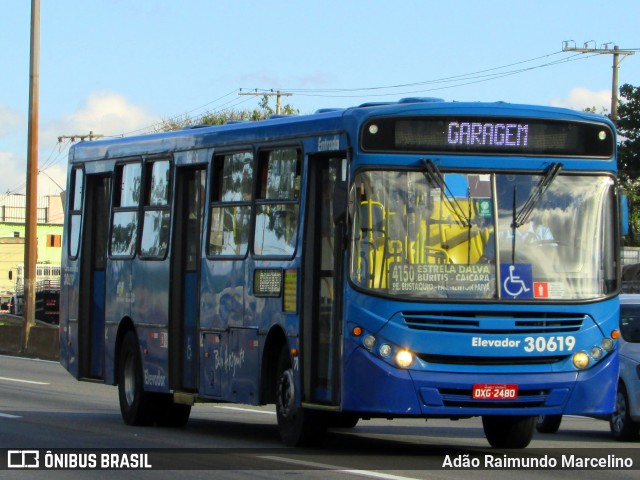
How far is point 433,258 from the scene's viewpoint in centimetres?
1202

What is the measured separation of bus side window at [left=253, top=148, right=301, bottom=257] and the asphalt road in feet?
6.38

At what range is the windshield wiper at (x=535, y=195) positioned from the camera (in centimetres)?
1222

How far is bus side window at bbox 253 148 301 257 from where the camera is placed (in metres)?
13.4

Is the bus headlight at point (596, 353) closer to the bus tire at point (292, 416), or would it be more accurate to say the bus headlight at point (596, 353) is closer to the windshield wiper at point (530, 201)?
the windshield wiper at point (530, 201)

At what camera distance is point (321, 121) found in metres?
13.0

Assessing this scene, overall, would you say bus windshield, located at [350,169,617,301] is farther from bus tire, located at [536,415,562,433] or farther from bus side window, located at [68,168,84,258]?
bus side window, located at [68,168,84,258]

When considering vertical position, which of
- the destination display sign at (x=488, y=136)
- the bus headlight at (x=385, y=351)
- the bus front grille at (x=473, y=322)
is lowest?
the bus headlight at (x=385, y=351)

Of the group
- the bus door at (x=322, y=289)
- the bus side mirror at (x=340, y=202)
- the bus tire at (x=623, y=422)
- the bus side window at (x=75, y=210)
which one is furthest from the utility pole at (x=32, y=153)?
the bus side mirror at (x=340, y=202)

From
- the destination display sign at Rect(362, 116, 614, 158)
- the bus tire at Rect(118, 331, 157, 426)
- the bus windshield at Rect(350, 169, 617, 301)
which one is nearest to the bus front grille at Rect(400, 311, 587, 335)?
the bus windshield at Rect(350, 169, 617, 301)

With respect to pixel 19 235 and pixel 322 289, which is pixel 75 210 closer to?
pixel 322 289

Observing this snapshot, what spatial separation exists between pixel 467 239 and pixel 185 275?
15.4 ft

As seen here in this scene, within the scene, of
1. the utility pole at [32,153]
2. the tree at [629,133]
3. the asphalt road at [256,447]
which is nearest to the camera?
the asphalt road at [256,447]

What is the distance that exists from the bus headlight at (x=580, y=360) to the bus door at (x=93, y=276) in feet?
24.6

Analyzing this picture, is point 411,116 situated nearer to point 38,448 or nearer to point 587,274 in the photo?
point 587,274
